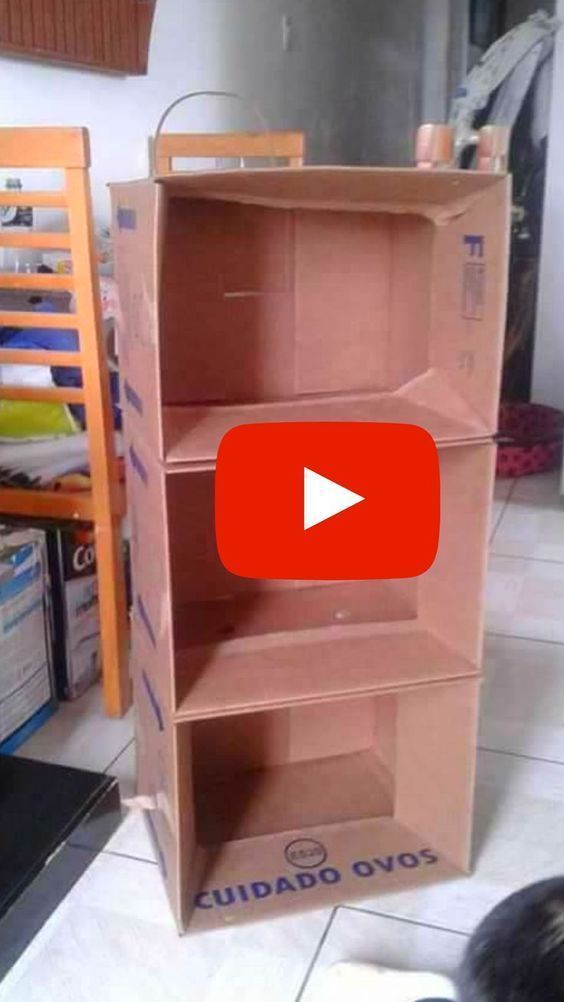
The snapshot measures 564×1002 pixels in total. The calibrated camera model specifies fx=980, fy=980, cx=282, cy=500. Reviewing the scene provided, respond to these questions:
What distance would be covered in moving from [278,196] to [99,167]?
1.32 m

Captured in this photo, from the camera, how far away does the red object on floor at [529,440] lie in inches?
106

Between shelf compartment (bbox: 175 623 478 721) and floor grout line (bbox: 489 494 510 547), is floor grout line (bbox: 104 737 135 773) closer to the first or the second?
shelf compartment (bbox: 175 623 478 721)

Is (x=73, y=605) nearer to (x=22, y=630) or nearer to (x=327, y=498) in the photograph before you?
(x=22, y=630)

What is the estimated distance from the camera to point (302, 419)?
3.39ft

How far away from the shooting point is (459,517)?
1.08 metres

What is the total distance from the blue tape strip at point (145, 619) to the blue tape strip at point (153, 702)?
0.22 ft

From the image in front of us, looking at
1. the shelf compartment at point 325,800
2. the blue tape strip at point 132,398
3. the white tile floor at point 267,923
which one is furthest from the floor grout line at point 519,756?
the blue tape strip at point 132,398

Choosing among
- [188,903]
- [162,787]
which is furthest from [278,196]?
[188,903]

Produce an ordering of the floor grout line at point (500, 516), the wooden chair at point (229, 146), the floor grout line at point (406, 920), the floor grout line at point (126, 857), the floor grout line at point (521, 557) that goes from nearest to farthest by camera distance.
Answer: the floor grout line at point (406, 920)
the floor grout line at point (126, 857)
the wooden chair at point (229, 146)
the floor grout line at point (521, 557)
the floor grout line at point (500, 516)

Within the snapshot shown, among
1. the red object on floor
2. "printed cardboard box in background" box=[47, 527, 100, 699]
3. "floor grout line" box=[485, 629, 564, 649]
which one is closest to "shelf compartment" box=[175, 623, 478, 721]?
"printed cardboard box in background" box=[47, 527, 100, 699]

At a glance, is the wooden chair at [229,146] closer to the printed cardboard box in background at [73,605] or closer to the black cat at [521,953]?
the printed cardboard box in background at [73,605]

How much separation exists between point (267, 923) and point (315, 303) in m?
0.70

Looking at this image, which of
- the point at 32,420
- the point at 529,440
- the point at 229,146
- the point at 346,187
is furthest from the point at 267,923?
the point at 529,440

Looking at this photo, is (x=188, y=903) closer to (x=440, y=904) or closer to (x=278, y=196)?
(x=440, y=904)
